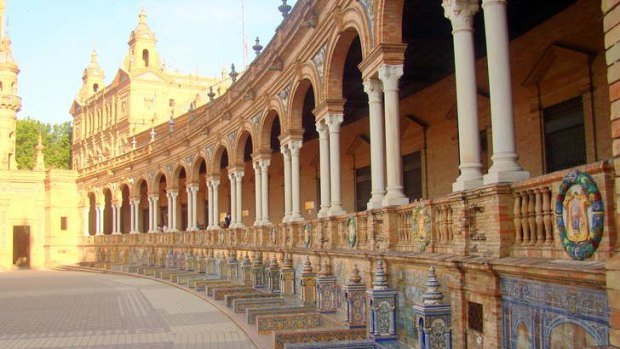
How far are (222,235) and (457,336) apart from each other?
20116 millimetres

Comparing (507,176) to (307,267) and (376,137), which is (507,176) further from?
(307,267)

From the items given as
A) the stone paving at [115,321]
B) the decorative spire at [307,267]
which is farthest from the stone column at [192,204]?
the decorative spire at [307,267]

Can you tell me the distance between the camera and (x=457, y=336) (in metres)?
7.99

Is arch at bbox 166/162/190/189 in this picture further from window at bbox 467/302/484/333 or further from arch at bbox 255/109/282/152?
window at bbox 467/302/484/333

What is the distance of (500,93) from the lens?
768 centimetres

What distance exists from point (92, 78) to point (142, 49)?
11567mm

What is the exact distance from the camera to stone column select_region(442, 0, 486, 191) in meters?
8.41

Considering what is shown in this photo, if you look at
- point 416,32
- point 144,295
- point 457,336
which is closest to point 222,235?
point 144,295

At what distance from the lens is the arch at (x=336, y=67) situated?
46.7ft

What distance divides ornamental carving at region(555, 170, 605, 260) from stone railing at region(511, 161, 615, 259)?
2.1 inches

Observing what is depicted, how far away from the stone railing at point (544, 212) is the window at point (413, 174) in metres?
12.1

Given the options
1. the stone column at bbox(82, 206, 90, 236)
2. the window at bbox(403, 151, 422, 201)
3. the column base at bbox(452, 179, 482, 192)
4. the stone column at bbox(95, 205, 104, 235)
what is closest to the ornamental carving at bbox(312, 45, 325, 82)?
the window at bbox(403, 151, 422, 201)

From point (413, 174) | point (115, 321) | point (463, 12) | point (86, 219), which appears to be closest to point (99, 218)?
point (86, 219)

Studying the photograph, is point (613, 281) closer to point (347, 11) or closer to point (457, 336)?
point (457, 336)
